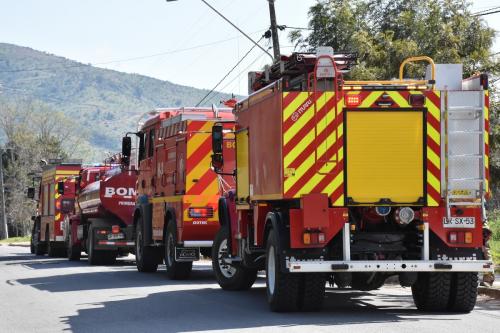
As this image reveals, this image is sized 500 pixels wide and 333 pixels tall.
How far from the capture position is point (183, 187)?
68.3 feet

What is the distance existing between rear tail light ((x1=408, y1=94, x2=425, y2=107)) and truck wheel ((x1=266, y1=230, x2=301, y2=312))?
2433 millimetres

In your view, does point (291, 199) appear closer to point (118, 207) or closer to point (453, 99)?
point (453, 99)

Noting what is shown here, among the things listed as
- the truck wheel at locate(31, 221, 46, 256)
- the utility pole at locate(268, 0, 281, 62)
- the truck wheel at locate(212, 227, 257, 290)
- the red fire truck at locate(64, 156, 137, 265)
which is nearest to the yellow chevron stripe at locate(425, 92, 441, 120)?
the truck wheel at locate(212, 227, 257, 290)

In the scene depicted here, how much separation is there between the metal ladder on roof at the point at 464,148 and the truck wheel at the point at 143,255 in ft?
35.9

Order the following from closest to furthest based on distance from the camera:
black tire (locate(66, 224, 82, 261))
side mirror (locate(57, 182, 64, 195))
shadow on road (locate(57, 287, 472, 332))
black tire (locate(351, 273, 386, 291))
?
shadow on road (locate(57, 287, 472, 332)) < black tire (locate(351, 273, 386, 291)) < black tire (locate(66, 224, 82, 261)) < side mirror (locate(57, 182, 64, 195))

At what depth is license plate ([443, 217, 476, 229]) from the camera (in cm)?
1345

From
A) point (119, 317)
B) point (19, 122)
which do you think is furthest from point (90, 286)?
point (19, 122)

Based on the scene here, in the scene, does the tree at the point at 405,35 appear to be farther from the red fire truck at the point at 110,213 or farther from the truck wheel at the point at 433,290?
the truck wheel at the point at 433,290

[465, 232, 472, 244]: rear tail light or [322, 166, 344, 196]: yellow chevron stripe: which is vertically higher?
[322, 166, 344, 196]: yellow chevron stripe

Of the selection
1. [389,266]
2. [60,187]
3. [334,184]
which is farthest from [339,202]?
[60,187]

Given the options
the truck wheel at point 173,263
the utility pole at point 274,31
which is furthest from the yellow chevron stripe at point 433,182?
the utility pole at point 274,31

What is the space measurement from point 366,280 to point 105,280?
28.2 ft

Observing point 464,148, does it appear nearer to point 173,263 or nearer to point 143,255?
point 173,263

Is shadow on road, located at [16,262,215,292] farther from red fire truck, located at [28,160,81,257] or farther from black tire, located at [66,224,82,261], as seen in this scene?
red fire truck, located at [28,160,81,257]
